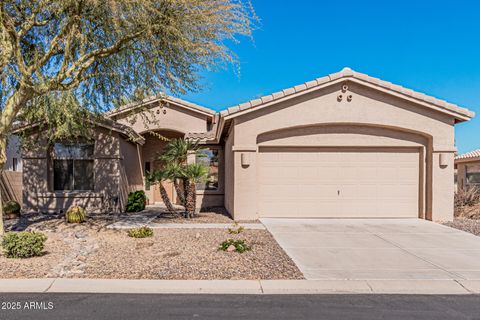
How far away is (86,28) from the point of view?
781 centimetres

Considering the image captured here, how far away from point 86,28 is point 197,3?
9.37 ft

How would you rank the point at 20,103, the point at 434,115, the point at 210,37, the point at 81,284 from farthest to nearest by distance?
1. the point at 434,115
2. the point at 210,37
3. the point at 20,103
4. the point at 81,284

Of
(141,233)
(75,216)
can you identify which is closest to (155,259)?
(141,233)

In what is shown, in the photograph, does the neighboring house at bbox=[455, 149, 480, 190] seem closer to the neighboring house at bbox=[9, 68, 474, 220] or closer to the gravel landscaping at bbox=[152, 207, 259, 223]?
the neighboring house at bbox=[9, 68, 474, 220]

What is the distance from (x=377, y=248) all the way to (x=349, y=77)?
5922mm

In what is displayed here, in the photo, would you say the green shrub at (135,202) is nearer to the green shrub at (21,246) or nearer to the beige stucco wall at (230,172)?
the beige stucco wall at (230,172)

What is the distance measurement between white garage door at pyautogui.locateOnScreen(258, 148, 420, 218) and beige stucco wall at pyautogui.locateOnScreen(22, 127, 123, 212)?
6065 mm

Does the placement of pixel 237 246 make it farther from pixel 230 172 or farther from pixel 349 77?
pixel 349 77

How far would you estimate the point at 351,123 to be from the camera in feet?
36.0

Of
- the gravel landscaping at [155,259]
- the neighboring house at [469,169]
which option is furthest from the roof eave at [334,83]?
the neighboring house at [469,169]

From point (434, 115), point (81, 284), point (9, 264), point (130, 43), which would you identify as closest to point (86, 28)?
point (130, 43)

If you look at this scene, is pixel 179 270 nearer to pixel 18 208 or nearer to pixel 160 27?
pixel 160 27

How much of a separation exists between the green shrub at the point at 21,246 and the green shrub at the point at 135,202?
22.5ft

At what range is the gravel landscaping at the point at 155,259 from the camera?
553 cm
